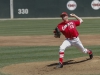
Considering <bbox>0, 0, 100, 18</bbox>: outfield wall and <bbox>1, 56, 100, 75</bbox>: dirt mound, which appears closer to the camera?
<bbox>1, 56, 100, 75</bbox>: dirt mound

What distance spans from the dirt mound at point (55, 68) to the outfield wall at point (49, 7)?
73.9 feet

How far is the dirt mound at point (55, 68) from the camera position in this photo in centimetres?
884

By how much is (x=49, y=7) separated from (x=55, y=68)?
2363cm

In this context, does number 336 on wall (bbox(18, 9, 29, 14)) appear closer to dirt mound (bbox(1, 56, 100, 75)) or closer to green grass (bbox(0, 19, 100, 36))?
green grass (bbox(0, 19, 100, 36))

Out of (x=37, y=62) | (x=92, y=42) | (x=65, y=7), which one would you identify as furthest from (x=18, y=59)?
(x=65, y=7)

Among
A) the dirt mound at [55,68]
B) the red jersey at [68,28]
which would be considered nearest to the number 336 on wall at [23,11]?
the dirt mound at [55,68]

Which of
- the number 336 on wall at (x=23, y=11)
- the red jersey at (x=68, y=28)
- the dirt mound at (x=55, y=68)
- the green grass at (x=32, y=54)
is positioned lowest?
the number 336 on wall at (x=23, y=11)

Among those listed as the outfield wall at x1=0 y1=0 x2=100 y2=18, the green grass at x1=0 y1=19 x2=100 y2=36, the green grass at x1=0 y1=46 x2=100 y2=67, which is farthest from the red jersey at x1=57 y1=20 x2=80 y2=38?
the outfield wall at x1=0 y1=0 x2=100 y2=18

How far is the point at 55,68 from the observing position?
30.7 feet

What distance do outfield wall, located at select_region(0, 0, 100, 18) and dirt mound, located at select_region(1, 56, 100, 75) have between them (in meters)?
22.5

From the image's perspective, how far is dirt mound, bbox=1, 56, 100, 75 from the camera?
884 cm

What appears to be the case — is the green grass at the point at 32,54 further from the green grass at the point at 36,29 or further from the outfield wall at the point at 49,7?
the outfield wall at the point at 49,7

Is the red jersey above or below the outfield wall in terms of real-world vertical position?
above

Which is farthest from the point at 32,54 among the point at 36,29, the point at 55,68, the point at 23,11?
the point at 23,11
